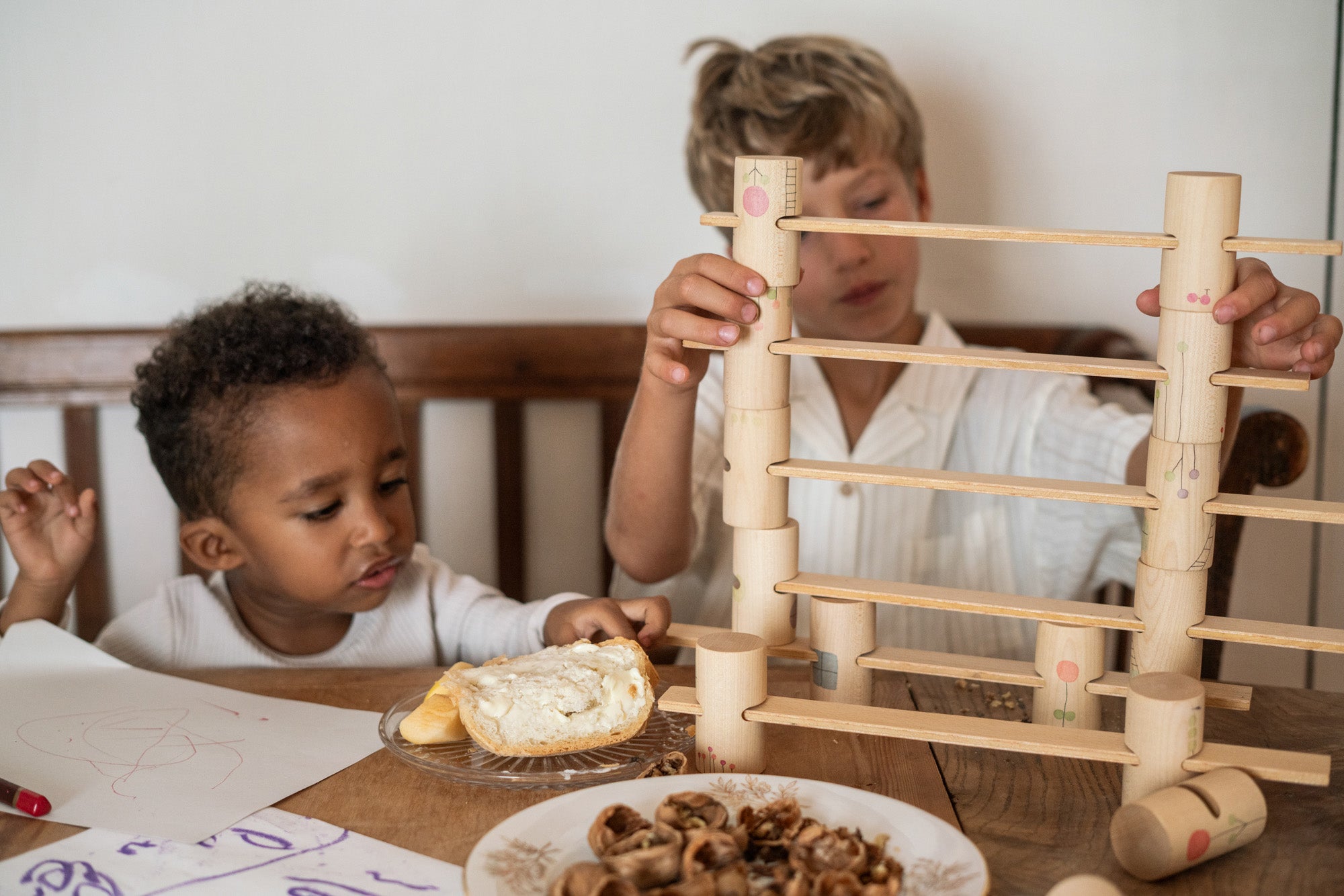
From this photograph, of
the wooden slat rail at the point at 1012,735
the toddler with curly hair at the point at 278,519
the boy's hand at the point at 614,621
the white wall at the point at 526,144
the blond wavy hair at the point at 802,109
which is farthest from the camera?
the white wall at the point at 526,144

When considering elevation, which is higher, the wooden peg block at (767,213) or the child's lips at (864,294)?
the wooden peg block at (767,213)

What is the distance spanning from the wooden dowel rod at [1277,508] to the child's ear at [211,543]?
0.80m

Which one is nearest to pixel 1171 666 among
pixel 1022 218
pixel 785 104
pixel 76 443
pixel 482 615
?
pixel 482 615

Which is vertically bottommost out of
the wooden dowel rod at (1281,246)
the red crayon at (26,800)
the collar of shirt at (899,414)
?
the red crayon at (26,800)

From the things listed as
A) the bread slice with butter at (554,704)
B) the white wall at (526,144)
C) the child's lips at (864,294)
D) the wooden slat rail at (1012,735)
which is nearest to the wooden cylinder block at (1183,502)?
the wooden slat rail at (1012,735)

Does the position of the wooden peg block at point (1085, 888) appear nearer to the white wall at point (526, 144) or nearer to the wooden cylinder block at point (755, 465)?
the wooden cylinder block at point (755, 465)

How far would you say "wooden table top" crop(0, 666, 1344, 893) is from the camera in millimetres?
583

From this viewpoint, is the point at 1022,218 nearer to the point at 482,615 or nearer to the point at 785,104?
the point at 785,104

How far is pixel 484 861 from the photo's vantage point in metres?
0.54

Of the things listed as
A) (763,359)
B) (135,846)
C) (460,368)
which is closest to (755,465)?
(763,359)

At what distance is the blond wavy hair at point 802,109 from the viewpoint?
3.80 feet

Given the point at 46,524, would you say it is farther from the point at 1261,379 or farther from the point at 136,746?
the point at 1261,379

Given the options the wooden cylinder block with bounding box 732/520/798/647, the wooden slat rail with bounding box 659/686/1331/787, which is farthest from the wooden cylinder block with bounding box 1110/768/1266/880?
the wooden cylinder block with bounding box 732/520/798/647

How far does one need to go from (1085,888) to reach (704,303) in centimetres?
37
